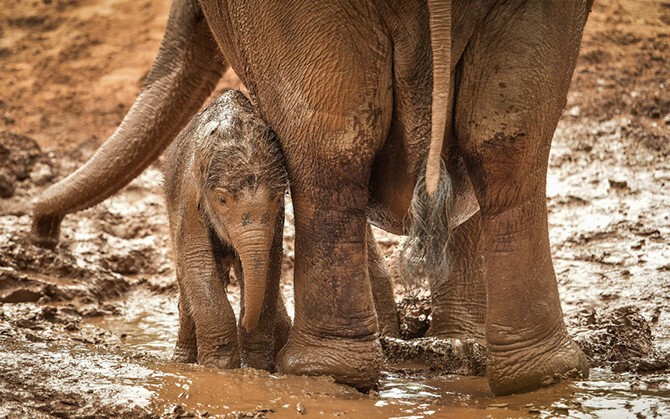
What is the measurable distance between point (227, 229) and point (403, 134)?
700mm

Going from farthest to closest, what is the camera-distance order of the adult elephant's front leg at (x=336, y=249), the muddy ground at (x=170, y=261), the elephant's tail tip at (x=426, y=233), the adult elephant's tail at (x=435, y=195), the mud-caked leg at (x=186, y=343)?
the mud-caked leg at (x=186, y=343), the elephant's tail tip at (x=426, y=233), the adult elephant's front leg at (x=336, y=249), the muddy ground at (x=170, y=261), the adult elephant's tail at (x=435, y=195)

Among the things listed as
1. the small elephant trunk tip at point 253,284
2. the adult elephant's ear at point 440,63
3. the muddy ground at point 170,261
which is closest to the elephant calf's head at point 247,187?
the small elephant trunk tip at point 253,284

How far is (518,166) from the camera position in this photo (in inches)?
161

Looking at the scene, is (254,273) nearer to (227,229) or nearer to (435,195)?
(227,229)

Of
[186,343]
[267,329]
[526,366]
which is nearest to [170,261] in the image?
[186,343]

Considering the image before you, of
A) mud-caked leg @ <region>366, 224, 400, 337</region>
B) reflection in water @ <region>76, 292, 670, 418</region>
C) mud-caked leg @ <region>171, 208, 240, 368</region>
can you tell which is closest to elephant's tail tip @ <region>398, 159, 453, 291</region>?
mud-caked leg @ <region>366, 224, 400, 337</region>

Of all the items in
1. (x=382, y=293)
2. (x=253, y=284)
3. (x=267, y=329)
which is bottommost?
(x=267, y=329)

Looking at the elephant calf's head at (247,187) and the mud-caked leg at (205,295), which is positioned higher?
the elephant calf's head at (247,187)

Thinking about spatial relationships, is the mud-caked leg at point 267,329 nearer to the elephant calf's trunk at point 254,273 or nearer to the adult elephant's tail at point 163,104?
the elephant calf's trunk at point 254,273

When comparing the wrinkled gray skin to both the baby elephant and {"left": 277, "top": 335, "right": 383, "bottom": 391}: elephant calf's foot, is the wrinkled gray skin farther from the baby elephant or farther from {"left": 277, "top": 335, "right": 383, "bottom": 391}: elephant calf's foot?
{"left": 277, "top": 335, "right": 383, "bottom": 391}: elephant calf's foot

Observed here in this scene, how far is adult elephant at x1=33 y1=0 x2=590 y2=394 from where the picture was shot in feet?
13.1

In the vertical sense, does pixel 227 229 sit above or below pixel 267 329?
above

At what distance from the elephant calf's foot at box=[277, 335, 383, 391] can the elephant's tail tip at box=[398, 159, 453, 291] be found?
0.55 meters

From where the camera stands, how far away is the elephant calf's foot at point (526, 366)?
4.23 metres
